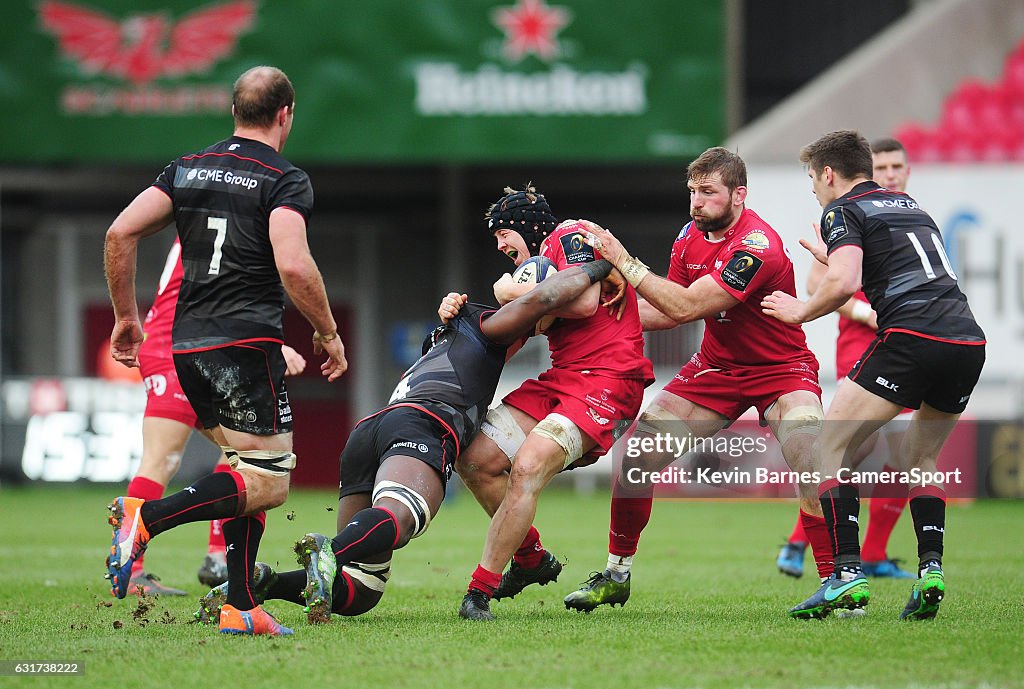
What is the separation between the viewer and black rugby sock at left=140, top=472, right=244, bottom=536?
5.53 meters

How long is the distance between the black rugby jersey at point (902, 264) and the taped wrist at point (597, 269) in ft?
3.45

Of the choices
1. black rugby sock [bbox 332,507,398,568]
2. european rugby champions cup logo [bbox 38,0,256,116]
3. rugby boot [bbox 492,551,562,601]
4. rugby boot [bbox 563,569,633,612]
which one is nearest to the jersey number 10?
black rugby sock [bbox 332,507,398,568]

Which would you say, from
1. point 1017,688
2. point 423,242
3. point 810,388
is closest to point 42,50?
point 423,242

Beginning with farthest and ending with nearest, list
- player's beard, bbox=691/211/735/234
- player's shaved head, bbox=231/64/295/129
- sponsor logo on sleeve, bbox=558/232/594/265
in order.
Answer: player's beard, bbox=691/211/735/234 → sponsor logo on sleeve, bbox=558/232/594/265 → player's shaved head, bbox=231/64/295/129

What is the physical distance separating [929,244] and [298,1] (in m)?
13.3

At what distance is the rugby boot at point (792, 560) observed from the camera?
26.9 ft

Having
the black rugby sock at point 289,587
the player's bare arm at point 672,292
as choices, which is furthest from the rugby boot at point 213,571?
the player's bare arm at point 672,292

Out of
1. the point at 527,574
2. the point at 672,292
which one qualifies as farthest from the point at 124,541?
the point at 672,292

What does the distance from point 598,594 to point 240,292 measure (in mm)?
2370

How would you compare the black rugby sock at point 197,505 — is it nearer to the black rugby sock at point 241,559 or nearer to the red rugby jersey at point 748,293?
the black rugby sock at point 241,559

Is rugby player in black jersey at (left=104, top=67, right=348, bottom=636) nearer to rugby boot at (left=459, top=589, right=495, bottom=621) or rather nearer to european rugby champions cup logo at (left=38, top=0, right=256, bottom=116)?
rugby boot at (left=459, top=589, right=495, bottom=621)

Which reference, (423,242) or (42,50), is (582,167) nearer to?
(423,242)

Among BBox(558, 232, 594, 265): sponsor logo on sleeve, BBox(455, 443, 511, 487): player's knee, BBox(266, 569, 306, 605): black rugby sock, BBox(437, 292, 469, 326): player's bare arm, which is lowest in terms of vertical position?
BBox(266, 569, 306, 605): black rugby sock

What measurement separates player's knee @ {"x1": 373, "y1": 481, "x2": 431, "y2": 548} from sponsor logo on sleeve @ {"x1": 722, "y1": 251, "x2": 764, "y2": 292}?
6.13ft
